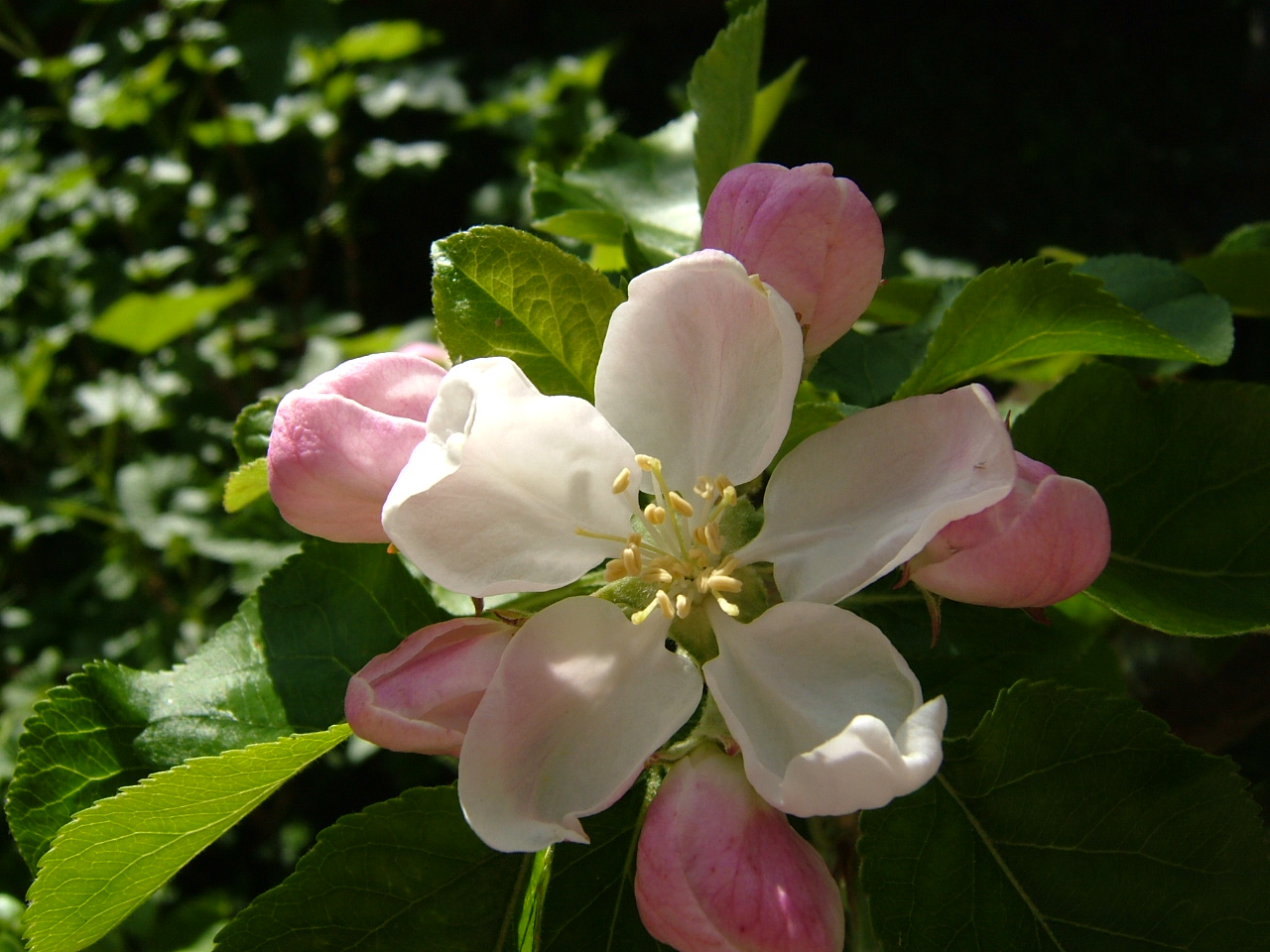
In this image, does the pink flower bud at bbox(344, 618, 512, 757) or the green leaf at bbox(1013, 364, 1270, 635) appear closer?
the pink flower bud at bbox(344, 618, 512, 757)

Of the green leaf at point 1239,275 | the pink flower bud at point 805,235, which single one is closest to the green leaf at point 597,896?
the pink flower bud at point 805,235

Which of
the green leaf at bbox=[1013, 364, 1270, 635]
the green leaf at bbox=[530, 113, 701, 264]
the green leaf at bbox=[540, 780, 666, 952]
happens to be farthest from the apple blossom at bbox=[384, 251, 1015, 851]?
the green leaf at bbox=[530, 113, 701, 264]

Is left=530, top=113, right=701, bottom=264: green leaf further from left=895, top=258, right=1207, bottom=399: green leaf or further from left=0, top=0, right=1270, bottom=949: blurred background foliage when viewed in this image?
left=895, top=258, right=1207, bottom=399: green leaf

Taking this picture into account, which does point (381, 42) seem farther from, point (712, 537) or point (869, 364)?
point (712, 537)

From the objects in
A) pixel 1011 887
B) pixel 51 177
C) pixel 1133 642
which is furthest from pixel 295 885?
pixel 51 177

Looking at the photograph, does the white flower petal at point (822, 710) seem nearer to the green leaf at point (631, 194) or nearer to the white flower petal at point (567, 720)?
the white flower petal at point (567, 720)

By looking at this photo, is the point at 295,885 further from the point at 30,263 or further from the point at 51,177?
the point at 51,177

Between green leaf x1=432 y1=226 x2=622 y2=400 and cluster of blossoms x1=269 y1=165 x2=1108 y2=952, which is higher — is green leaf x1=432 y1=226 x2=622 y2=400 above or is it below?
above
